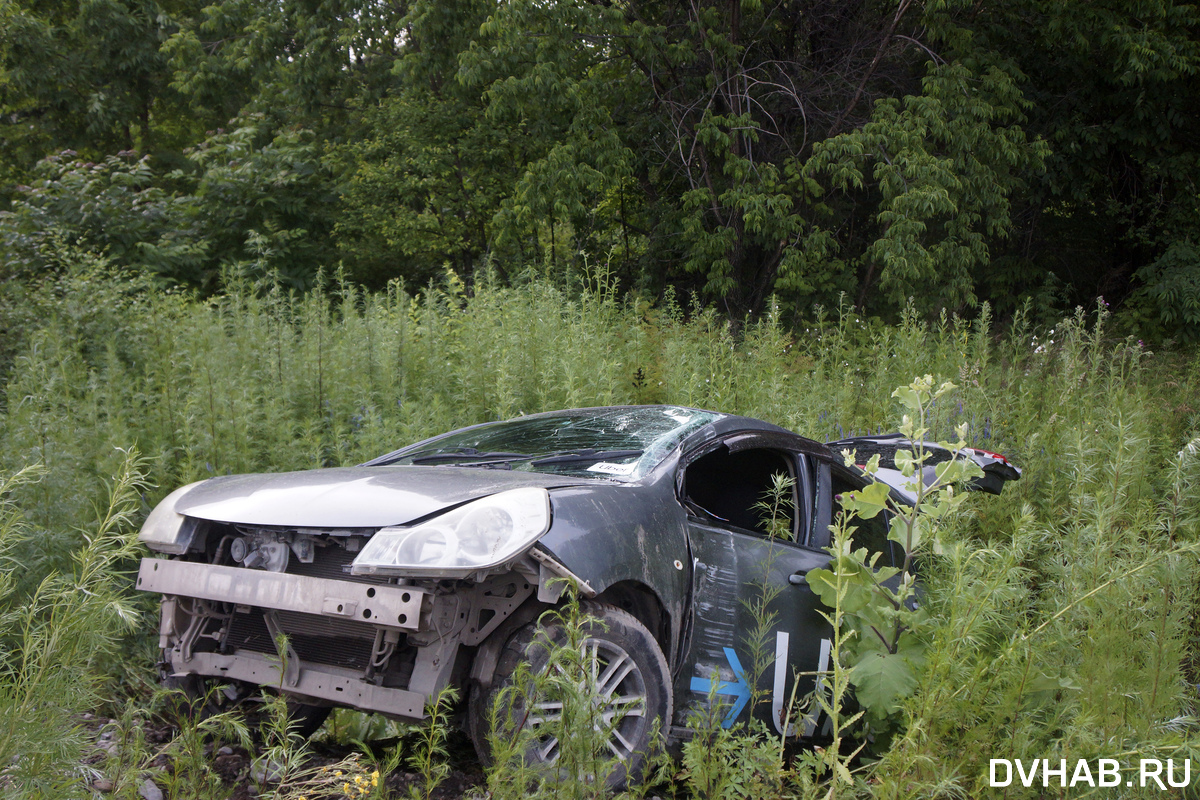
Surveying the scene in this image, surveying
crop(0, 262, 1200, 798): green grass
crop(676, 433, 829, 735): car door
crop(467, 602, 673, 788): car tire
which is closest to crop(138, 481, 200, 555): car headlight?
crop(0, 262, 1200, 798): green grass

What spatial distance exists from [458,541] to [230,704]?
5.45ft

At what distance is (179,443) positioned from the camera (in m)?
5.84

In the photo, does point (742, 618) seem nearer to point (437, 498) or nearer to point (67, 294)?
point (437, 498)

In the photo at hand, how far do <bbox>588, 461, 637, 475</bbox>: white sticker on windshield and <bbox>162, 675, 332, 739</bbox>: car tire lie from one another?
1.40 metres

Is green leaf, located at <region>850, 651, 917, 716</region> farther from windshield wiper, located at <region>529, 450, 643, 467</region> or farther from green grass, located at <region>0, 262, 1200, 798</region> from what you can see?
windshield wiper, located at <region>529, 450, 643, 467</region>

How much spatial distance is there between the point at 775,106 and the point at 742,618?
12.4 m

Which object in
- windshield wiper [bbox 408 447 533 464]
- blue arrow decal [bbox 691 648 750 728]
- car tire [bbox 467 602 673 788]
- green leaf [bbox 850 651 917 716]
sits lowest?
blue arrow decal [bbox 691 648 750 728]

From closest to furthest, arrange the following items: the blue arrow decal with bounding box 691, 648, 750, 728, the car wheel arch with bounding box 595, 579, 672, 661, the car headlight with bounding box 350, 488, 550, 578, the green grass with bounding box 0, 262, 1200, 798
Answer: the car headlight with bounding box 350, 488, 550, 578
the green grass with bounding box 0, 262, 1200, 798
the car wheel arch with bounding box 595, 579, 672, 661
the blue arrow decal with bounding box 691, 648, 750, 728

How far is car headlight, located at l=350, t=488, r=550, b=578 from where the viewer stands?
2.53m

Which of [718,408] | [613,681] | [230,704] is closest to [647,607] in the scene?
[613,681]

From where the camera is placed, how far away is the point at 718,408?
7.31m

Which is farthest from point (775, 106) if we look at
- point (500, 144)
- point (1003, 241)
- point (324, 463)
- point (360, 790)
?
point (360, 790)
